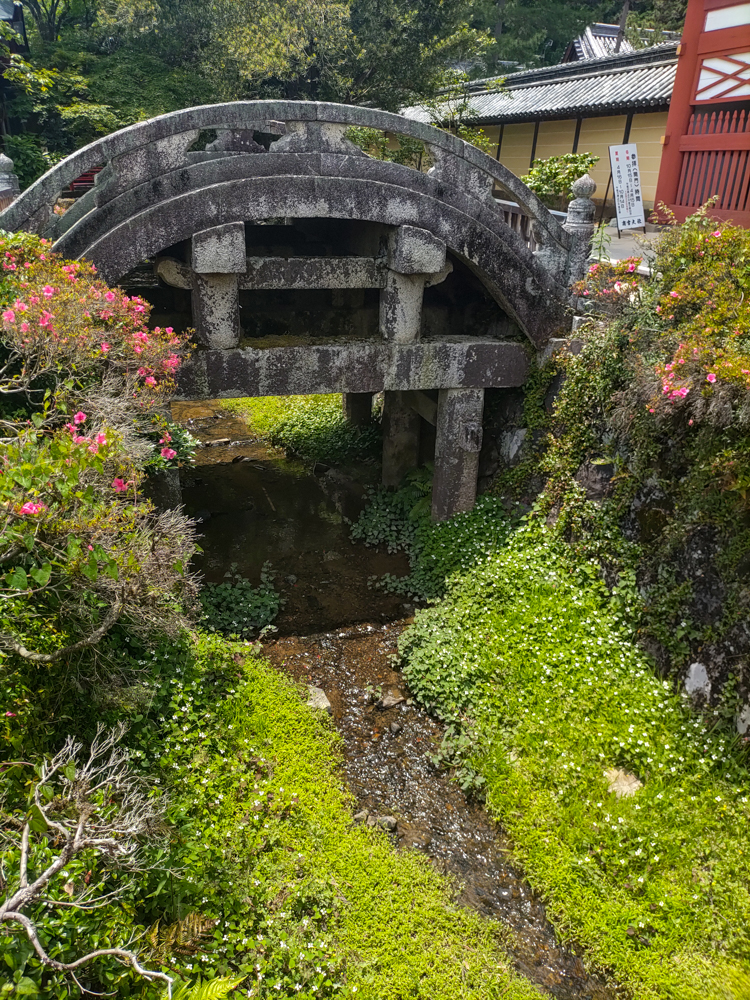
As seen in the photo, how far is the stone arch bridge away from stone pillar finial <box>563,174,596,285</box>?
0.11 feet

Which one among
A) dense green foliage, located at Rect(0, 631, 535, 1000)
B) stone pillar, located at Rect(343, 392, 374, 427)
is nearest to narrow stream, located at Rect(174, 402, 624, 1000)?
dense green foliage, located at Rect(0, 631, 535, 1000)

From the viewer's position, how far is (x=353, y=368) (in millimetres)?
10633

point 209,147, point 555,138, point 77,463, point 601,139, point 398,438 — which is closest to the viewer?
point 77,463

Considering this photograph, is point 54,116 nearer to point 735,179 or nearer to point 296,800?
point 735,179

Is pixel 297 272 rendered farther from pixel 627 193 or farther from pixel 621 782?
pixel 621 782

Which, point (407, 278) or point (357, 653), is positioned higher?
point (407, 278)

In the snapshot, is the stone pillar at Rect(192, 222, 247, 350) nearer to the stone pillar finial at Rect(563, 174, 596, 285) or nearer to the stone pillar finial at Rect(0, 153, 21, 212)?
the stone pillar finial at Rect(563, 174, 596, 285)

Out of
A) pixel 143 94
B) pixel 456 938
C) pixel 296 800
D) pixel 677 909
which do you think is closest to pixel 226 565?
pixel 296 800

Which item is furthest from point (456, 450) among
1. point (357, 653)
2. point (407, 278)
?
point (357, 653)

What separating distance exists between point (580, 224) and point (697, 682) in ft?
24.6

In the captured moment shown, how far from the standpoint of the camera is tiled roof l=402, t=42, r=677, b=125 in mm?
18183

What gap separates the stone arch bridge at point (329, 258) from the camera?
895 cm

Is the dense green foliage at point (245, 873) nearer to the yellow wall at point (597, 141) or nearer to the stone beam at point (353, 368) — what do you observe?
the stone beam at point (353, 368)

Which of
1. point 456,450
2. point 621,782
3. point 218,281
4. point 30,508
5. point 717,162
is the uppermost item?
point 717,162
